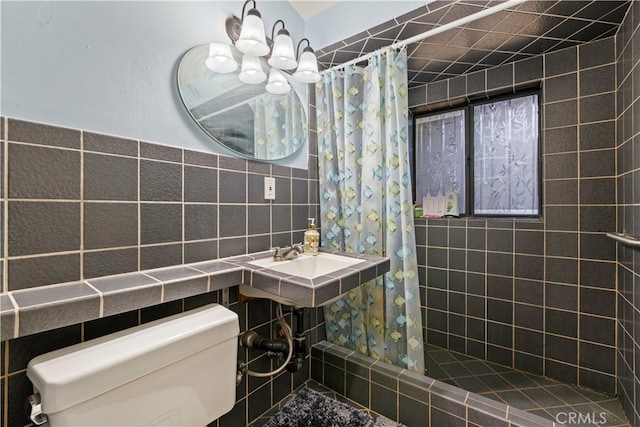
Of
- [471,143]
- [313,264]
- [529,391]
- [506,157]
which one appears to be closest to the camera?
[313,264]

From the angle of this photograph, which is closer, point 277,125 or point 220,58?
point 220,58

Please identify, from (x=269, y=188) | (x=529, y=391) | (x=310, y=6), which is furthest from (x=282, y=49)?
(x=529, y=391)

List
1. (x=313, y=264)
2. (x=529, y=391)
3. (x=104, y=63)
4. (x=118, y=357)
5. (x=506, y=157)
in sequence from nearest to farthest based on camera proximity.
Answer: (x=118, y=357) < (x=104, y=63) < (x=313, y=264) < (x=529, y=391) < (x=506, y=157)

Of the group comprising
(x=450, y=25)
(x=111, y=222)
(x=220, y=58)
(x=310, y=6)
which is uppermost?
(x=310, y=6)

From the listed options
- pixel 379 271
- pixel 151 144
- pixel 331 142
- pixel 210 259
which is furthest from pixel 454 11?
pixel 210 259

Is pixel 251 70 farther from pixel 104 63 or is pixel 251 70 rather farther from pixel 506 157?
pixel 506 157

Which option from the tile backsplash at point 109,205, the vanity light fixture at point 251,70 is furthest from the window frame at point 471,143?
the tile backsplash at point 109,205

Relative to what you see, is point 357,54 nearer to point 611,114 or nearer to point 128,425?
point 611,114

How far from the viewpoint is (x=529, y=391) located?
157 cm

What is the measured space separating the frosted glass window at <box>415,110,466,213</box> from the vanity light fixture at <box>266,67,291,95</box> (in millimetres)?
1358

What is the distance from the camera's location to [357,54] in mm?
1666

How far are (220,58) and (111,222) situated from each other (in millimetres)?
824

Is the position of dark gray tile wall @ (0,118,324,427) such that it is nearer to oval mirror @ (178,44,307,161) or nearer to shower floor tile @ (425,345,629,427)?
oval mirror @ (178,44,307,161)

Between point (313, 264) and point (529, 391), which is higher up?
point (313, 264)
